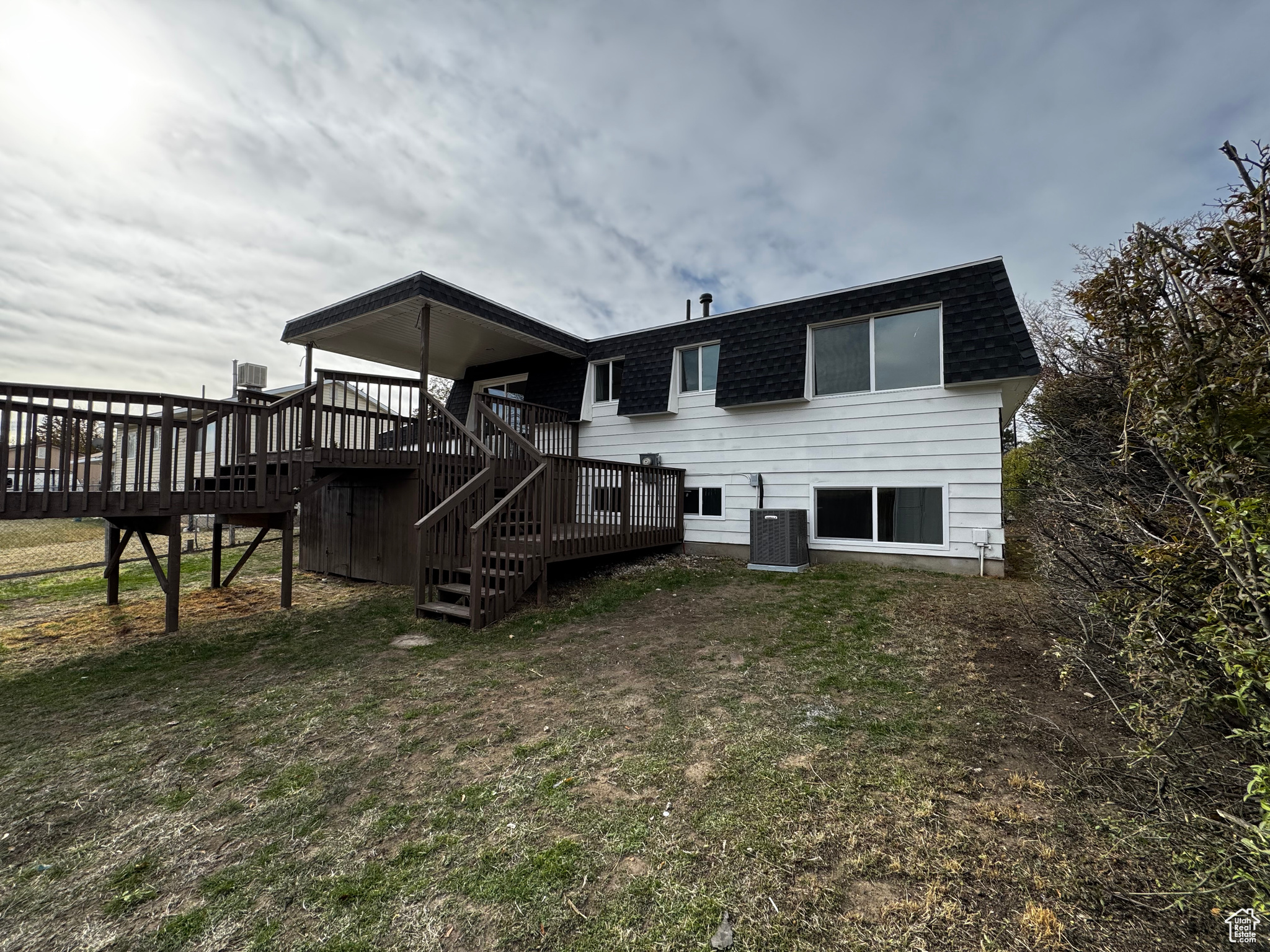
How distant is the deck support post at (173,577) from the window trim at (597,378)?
742cm

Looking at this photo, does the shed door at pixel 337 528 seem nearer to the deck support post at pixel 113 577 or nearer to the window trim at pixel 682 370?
the deck support post at pixel 113 577

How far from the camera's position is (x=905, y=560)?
7.99 meters

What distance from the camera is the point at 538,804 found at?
2.54 metres

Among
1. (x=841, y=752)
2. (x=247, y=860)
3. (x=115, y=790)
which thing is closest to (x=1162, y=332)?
(x=841, y=752)

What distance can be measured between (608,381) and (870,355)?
539 centimetres

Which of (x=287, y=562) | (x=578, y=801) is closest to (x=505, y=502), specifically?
(x=287, y=562)

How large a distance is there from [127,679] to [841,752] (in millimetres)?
5861

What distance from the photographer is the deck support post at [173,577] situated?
5699 millimetres

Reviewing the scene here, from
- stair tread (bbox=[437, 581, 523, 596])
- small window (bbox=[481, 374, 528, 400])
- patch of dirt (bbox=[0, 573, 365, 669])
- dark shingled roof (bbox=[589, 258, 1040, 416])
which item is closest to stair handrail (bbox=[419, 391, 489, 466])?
stair tread (bbox=[437, 581, 523, 596])

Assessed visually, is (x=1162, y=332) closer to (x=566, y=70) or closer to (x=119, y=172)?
(x=566, y=70)

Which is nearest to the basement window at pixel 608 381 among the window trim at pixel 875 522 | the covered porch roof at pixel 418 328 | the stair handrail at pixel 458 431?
the covered porch roof at pixel 418 328

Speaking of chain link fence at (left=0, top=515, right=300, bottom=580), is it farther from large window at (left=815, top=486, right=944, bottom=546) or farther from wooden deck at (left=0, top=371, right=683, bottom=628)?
large window at (left=815, top=486, right=944, bottom=546)

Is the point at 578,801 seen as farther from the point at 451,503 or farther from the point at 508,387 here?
the point at 508,387

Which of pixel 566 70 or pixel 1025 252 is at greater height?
pixel 566 70
